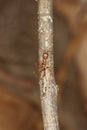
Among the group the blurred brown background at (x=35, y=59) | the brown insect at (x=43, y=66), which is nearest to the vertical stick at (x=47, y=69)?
the brown insect at (x=43, y=66)

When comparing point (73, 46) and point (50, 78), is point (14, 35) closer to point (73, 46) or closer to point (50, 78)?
point (73, 46)

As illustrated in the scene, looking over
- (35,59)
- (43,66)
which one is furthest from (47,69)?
(35,59)

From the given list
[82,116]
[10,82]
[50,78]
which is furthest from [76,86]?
[50,78]

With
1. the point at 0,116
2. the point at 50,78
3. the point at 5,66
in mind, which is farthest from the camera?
the point at 5,66

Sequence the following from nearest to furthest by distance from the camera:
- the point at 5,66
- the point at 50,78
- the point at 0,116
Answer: the point at 50,78 < the point at 0,116 < the point at 5,66

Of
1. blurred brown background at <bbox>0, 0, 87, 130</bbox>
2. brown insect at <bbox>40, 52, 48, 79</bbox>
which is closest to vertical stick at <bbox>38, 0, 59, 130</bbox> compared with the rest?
brown insect at <bbox>40, 52, 48, 79</bbox>

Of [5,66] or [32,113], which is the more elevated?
[5,66]

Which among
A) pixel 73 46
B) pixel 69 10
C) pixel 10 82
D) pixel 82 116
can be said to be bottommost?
pixel 82 116

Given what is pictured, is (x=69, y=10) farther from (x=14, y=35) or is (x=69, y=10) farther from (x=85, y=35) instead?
(x=14, y=35)

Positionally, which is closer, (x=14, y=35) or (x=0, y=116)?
(x=0, y=116)

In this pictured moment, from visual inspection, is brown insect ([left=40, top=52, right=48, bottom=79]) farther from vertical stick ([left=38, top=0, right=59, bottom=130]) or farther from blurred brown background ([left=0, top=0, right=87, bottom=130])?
blurred brown background ([left=0, top=0, right=87, bottom=130])
